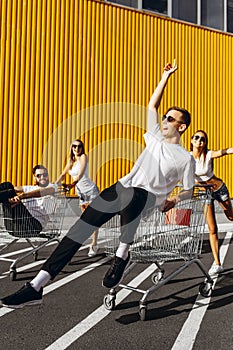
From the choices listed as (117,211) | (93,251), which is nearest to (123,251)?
(117,211)

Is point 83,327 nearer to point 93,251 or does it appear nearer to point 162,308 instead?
point 162,308

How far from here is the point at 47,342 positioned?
3350mm

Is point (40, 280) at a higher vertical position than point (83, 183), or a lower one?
lower

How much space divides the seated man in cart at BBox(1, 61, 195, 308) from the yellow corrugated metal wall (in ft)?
24.1

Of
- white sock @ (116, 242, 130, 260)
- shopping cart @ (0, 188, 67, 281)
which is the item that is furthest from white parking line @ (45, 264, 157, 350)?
shopping cart @ (0, 188, 67, 281)

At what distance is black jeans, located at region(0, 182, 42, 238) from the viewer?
547 centimetres

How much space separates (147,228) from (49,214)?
188cm

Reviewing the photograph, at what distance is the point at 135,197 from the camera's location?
4.07 metres

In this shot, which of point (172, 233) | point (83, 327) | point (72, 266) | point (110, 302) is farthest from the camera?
point (72, 266)

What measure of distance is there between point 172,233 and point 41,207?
1.93 meters

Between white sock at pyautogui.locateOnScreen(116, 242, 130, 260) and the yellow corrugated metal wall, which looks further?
the yellow corrugated metal wall

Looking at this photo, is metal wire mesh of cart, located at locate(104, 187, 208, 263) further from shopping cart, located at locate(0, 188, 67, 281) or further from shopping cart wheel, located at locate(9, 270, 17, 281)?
shopping cart wheel, located at locate(9, 270, 17, 281)

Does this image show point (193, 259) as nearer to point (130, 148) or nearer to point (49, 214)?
point (49, 214)

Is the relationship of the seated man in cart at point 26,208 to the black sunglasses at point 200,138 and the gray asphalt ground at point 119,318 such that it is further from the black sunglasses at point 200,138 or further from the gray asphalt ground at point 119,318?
the black sunglasses at point 200,138
